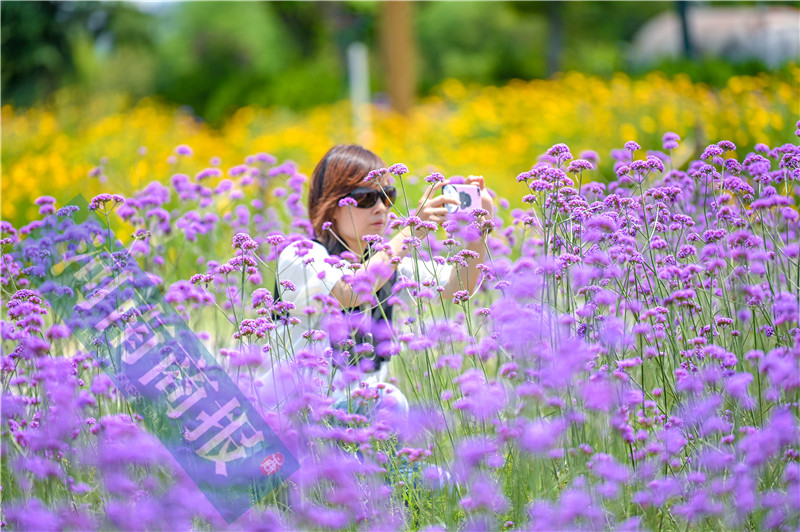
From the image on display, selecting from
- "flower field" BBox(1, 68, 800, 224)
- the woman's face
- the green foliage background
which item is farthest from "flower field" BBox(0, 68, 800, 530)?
the green foliage background

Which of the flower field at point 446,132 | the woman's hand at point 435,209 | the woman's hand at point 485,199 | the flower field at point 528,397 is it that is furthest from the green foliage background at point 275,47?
the flower field at point 528,397

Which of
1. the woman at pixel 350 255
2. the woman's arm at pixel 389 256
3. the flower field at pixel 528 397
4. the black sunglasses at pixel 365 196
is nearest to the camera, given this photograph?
the flower field at pixel 528 397

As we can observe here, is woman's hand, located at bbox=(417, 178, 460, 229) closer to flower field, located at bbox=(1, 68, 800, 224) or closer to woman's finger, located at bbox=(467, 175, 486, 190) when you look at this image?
woman's finger, located at bbox=(467, 175, 486, 190)

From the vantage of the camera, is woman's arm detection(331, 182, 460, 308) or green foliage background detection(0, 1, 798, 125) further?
green foliage background detection(0, 1, 798, 125)

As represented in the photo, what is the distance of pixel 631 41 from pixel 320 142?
2879 centimetres

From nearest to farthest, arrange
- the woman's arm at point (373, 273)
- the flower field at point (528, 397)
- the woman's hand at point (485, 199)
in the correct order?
the flower field at point (528, 397) < the woman's arm at point (373, 273) < the woman's hand at point (485, 199)

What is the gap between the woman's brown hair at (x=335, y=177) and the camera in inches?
108

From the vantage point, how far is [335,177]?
9.04ft

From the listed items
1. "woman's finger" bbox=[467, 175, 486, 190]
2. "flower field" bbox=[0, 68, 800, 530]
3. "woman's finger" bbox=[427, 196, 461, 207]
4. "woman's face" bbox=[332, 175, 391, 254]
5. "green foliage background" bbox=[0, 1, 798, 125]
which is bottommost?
"flower field" bbox=[0, 68, 800, 530]

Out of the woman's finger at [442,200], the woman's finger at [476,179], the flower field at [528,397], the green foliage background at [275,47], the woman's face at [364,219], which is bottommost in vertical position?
the flower field at [528,397]

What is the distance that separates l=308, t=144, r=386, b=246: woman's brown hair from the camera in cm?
273

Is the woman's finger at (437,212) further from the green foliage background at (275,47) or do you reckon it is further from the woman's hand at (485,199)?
the green foliage background at (275,47)

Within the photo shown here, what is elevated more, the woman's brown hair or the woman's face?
the woman's brown hair

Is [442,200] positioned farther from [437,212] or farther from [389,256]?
[389,256]
